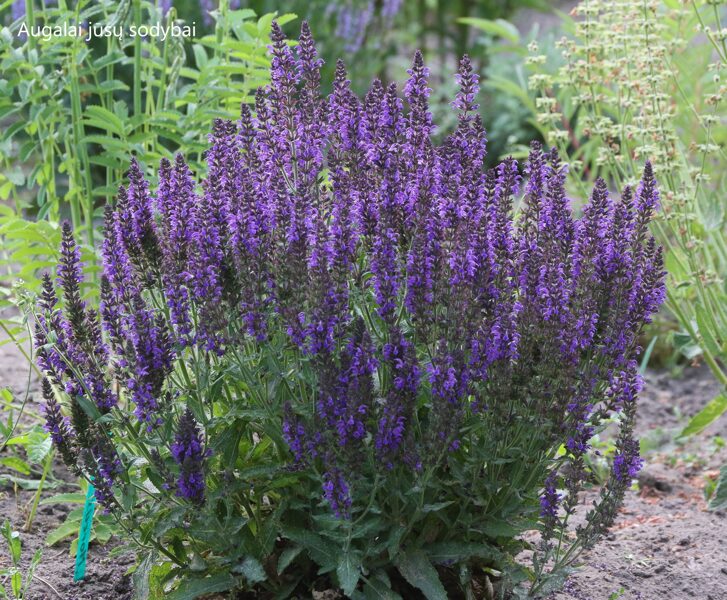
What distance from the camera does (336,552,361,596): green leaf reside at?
2418mm

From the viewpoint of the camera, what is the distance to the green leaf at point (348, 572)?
2418 millimetres

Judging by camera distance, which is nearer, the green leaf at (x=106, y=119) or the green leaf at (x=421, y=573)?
the green leaf at (x=421, y=573)

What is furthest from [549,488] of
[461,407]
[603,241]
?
[603,241]

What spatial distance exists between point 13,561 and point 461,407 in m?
1.64

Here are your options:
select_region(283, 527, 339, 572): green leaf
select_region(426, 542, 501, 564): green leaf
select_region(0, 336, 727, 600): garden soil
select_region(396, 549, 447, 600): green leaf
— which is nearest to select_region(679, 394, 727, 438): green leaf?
select_region(0, 336, 727, 600): garden soil

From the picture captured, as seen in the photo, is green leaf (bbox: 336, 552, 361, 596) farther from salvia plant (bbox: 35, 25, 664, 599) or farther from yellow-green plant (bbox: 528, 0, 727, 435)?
yellow-green plant (bbox: 528, 0, 727, 435)

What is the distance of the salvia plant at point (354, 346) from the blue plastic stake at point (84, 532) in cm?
20

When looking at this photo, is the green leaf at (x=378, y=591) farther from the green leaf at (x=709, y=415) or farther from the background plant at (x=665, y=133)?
the green leaf at (x=709, y=415)

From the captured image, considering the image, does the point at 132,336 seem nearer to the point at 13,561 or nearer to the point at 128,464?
the point at 128,464

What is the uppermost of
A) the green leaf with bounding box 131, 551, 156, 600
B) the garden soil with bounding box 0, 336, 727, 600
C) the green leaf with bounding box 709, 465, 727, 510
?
the green leaf with bounding box 131, 551, 156, 600

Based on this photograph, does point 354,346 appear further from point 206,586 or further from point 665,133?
point 665,133

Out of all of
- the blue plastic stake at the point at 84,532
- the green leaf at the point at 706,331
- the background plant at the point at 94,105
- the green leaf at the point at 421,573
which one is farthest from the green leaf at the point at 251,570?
the green leaf at the point at 706,331

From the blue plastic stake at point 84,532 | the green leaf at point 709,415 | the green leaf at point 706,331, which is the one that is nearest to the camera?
the blue plastic stake at point 84,532

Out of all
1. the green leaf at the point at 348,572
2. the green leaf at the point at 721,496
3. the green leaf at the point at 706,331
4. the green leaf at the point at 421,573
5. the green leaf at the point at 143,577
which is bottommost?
the green leaf at the point at 721,496
